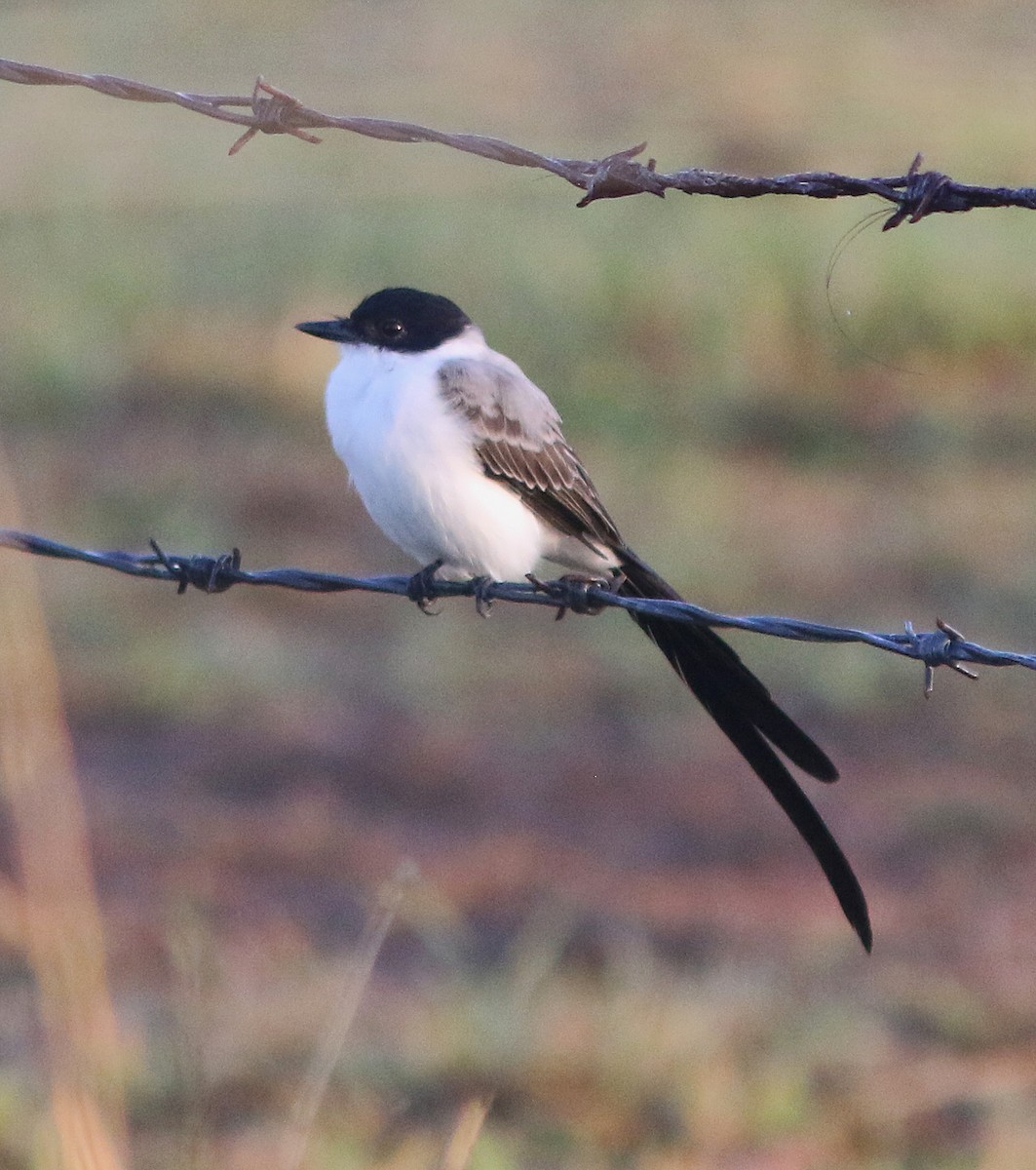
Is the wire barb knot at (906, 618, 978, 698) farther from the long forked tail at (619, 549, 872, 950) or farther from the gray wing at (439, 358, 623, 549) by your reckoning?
the gray wing at (439, 358, 623, 549)

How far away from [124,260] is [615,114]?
9.74m

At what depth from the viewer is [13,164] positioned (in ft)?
63.9

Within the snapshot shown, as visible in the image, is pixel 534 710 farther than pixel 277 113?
Yes

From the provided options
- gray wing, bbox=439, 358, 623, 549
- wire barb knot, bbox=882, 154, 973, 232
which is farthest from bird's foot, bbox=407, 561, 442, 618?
wire barb knot, bbox=882, 154, 973, 232

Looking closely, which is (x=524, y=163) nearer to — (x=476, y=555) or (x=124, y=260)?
(x=476, y=555)

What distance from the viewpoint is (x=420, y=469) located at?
4.21 metres

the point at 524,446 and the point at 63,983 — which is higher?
the point at 524,446

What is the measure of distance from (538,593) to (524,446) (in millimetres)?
496

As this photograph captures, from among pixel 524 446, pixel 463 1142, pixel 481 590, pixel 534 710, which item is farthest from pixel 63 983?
pixel 534 710

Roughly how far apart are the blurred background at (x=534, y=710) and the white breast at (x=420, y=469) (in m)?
0.90

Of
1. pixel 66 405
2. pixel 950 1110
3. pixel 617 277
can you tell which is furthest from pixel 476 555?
pixel 617 277

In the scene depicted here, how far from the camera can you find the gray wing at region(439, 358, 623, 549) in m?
4.36

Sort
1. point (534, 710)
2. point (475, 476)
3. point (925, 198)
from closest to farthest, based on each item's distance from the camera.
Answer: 1. point (925, 198)
2. point (475, 476)
3. point (534, 710)

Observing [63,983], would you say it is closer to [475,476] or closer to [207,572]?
[207,572]
